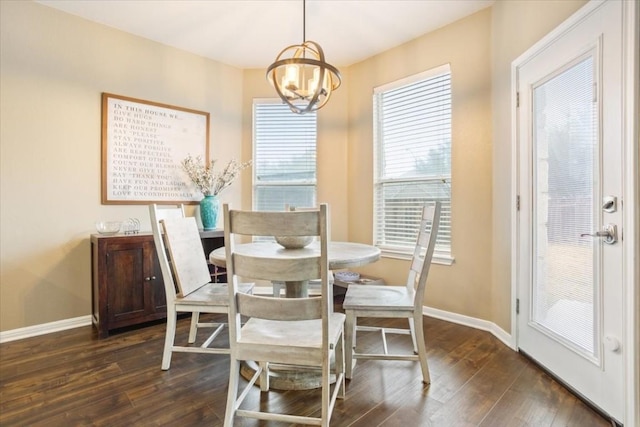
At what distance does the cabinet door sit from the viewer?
8.41 feet

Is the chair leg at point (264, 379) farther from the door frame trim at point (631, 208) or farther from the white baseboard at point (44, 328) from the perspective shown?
the white baseboard at point (44, 328)

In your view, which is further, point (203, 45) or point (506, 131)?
point (203, 45)

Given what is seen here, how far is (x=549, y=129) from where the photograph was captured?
78.8 inches

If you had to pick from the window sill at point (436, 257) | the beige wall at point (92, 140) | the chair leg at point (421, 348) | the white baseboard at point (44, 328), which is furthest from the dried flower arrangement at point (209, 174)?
the chair leg at point (421, 348)

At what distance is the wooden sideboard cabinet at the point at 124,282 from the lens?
99.1 inches

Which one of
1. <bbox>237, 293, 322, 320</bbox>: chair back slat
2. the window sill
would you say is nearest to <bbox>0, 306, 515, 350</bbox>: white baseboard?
the window sill

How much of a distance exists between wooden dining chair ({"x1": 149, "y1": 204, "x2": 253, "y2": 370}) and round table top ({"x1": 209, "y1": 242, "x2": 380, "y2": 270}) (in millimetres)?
286

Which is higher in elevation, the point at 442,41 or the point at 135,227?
the point at 442,41

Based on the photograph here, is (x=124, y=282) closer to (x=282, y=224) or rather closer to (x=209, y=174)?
(x=209, y=174)

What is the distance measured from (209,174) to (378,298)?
2336 millimetres

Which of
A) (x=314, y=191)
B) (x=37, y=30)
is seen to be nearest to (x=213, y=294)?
(x=314, y=191)

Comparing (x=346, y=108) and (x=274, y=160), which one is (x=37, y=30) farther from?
(x=346, y=108)

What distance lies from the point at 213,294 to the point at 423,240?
1414 millimetres

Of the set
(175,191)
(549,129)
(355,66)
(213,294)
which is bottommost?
(213,294)
